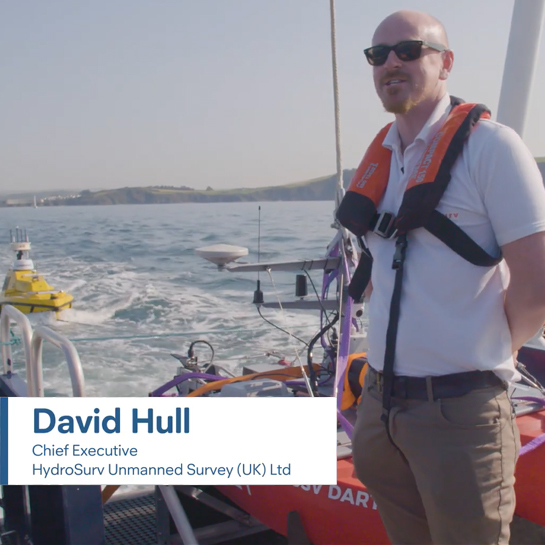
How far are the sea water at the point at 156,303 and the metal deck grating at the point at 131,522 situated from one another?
0.83 metres

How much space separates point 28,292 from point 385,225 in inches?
518

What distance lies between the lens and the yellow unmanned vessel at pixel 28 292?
1298 centimetres

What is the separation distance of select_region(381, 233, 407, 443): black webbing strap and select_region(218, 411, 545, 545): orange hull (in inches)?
30.4

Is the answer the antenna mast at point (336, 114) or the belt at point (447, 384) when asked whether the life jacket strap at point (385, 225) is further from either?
the antenna mast at point (336, 114)

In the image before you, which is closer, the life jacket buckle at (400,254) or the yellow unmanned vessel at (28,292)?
the life jacket buckle at (400,254)

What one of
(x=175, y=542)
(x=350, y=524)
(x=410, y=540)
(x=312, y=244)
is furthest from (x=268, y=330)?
(x=312, y=244)

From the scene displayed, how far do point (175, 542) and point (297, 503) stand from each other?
0.70 metres

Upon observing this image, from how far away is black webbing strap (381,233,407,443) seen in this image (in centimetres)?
134

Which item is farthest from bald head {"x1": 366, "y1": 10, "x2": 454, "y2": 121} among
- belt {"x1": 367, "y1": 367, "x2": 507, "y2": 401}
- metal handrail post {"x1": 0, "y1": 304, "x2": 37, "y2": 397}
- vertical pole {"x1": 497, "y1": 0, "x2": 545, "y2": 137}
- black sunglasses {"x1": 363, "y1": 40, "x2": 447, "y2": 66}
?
vertical pole {"x1": 497, "y1": 0, "x2": 545, "y2": 137}

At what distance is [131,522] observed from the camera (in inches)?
121

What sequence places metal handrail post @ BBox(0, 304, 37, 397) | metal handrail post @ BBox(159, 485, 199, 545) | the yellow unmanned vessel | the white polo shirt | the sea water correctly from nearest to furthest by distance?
the white polo shirt, metal handrail post @ BBox(159, 485, 199, 545), metal handrail post @ BBox(0, 304, 37, 397), the sea water, the yellow unmanned vessel

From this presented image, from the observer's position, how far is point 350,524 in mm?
2078

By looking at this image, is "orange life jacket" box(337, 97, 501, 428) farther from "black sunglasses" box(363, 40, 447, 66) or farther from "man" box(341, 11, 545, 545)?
"black sunglasses" box(363, 40, 447, 66)

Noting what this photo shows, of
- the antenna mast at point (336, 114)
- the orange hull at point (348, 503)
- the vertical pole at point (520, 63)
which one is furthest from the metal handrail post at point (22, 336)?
the vertical pole at point (520, 63)
